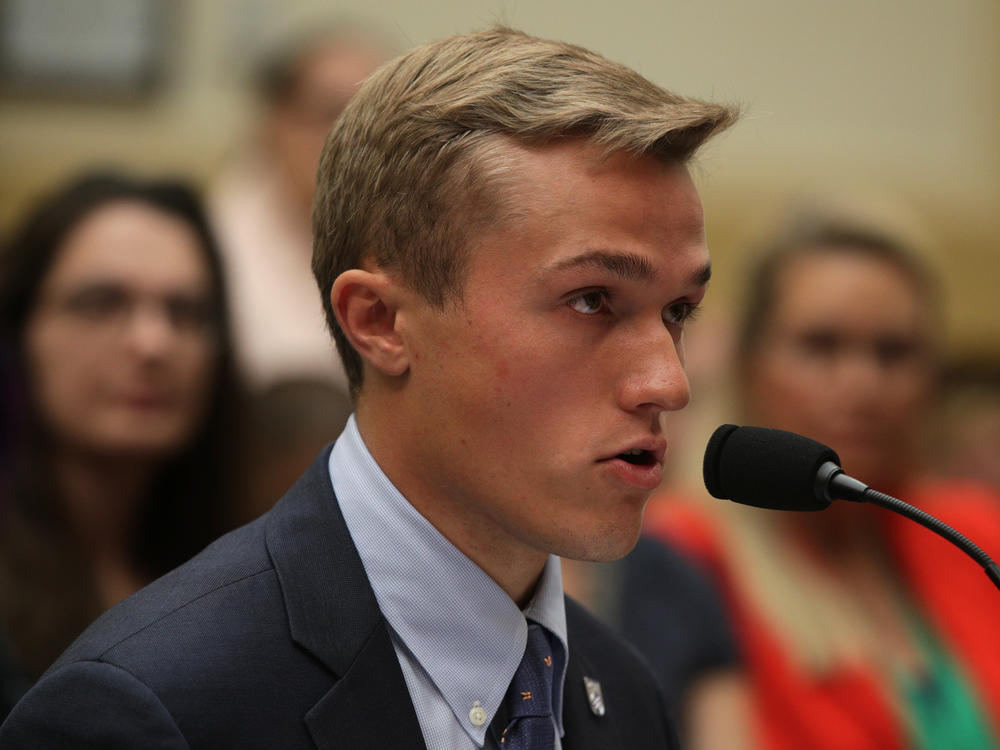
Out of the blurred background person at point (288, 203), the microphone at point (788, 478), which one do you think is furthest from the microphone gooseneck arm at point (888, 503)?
the blurred background person at point (288, 203)

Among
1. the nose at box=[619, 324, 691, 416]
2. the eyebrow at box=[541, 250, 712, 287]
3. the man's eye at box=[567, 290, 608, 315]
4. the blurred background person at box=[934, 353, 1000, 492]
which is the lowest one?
the blurred background person at box=[934, 353, 1000, 492]

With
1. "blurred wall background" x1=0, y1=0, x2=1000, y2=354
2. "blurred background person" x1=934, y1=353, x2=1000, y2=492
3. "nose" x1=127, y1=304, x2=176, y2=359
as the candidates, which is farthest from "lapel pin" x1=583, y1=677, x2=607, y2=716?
"blurred background person" x1=934, y1=353, x2=1000, y2=492

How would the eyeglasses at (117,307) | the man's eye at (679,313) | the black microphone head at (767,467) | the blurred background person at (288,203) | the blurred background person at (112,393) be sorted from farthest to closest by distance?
the blurred background person at (288,203)
the eyeglasses at (117,307)
the blurred background person at (112,393)
the man's eye at (679,313)
the black microphone head at (767,467)

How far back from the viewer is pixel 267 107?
379 cm

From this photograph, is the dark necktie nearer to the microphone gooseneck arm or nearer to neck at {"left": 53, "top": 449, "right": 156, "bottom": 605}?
the microphone gooseneck arm

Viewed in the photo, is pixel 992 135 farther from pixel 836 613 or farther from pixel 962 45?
pixel 836 613

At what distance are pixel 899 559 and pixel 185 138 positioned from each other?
3365mm

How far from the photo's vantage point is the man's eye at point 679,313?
1.43m

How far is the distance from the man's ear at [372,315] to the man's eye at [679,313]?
284 mm

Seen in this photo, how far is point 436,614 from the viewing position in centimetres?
138

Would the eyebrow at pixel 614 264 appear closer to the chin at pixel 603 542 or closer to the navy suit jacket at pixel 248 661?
the chin at pixel 603 542

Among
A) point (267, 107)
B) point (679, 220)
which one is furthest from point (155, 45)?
point (679, 220)

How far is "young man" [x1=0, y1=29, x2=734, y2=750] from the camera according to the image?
1311mm

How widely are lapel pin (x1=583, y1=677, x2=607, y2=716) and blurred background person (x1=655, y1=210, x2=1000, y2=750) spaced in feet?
3.80
